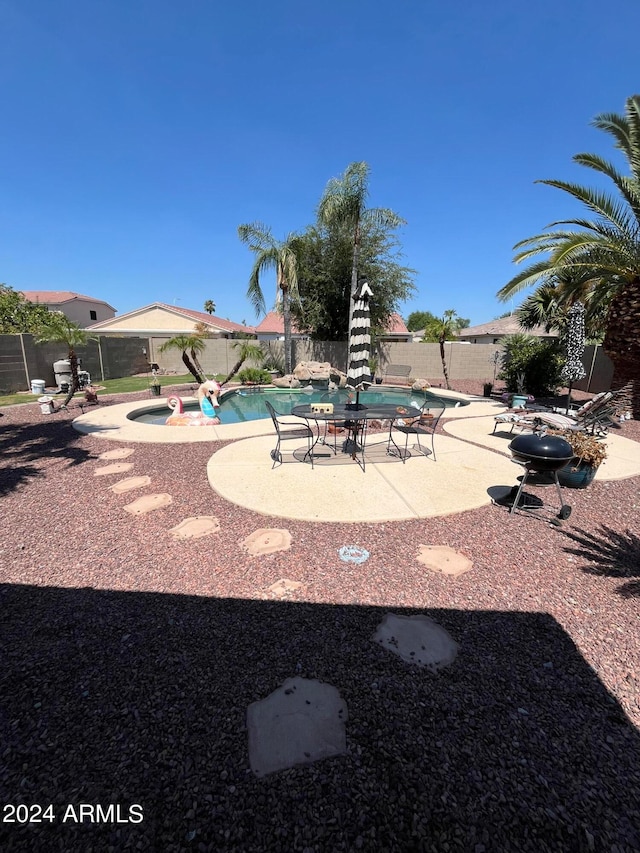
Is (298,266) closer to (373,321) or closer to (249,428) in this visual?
(373,321)

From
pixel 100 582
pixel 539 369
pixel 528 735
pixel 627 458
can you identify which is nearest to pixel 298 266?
pixel 539 369

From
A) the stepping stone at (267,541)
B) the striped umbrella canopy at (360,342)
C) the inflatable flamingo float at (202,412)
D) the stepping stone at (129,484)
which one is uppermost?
the striped umbrella canopy at (360,342)

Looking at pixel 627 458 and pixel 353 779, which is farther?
pixel 627 458

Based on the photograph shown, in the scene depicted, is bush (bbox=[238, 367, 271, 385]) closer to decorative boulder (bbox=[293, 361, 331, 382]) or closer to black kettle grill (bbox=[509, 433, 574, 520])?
decorative boulder (bbox=[293, 361, 331, 382])

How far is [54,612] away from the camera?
9.48 feet

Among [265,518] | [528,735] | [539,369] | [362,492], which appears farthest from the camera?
[539,369]

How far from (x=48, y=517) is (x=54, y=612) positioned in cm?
201

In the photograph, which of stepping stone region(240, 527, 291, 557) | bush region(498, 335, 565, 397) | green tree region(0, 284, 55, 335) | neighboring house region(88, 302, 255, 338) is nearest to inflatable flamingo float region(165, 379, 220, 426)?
stepping stone region(240, 527, 291, 557)

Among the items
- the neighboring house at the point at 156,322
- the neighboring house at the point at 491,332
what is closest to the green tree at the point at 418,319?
the neighboring house at the point at 491,332

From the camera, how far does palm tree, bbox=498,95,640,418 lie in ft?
30.6

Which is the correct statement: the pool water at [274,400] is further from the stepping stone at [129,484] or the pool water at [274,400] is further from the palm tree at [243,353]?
the stepping stone at [129,484]

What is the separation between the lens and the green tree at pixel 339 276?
2136 centimetres

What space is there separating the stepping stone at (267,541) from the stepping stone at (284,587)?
49 cm

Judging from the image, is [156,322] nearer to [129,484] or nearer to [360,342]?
[360,342]
